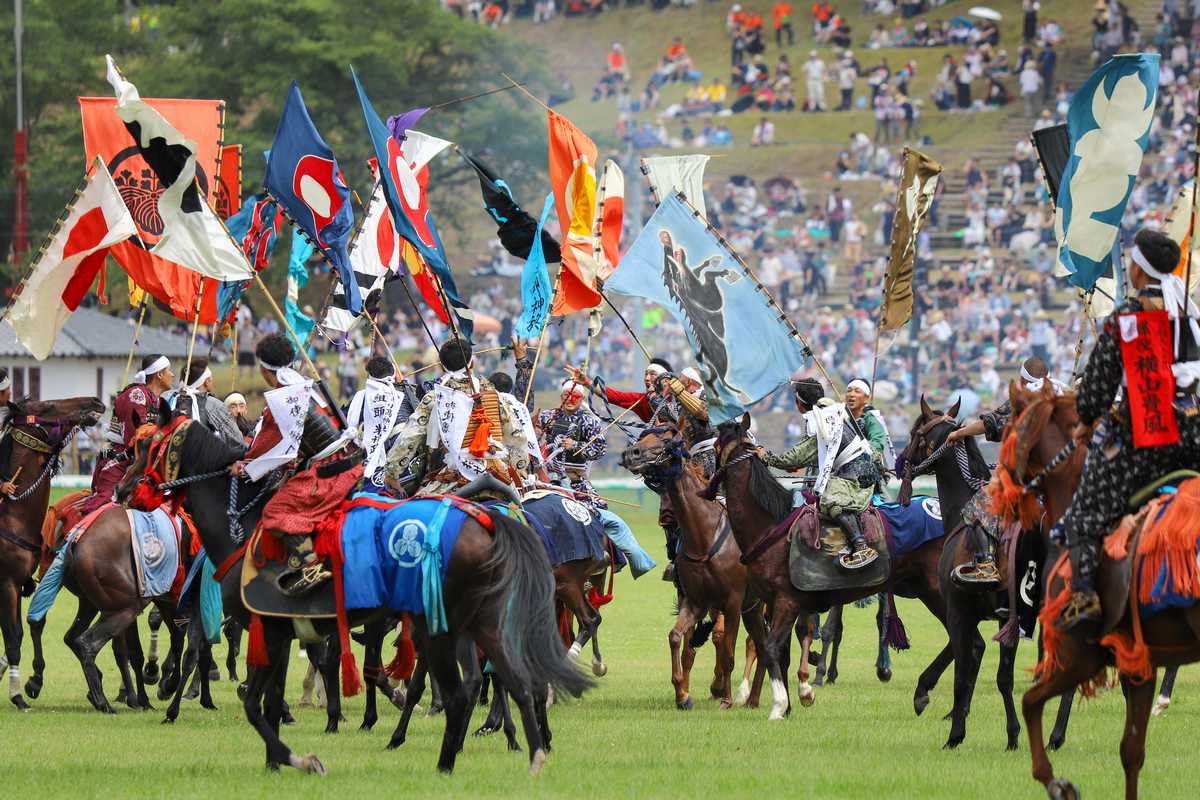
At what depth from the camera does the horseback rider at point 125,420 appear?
52.6ft

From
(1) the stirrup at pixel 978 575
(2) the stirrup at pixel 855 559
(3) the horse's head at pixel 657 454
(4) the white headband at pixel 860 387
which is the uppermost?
(4) the white headband at pixel 860 387

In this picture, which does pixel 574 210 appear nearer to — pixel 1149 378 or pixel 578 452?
pixel 578 452

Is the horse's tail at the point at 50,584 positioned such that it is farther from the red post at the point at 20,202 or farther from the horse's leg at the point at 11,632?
the red post at the point at 20,202

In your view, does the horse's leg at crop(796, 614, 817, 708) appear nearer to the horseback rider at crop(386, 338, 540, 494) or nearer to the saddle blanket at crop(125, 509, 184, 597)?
the horseback rider at crop(386, 338, 540, 494)

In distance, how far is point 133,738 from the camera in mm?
14227

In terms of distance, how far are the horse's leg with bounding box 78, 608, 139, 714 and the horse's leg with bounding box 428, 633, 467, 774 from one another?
443cm

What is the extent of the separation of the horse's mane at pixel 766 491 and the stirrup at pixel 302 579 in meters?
4.99

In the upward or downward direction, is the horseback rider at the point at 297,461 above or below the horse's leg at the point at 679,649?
above

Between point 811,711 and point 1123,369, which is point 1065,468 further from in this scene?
point 811,711

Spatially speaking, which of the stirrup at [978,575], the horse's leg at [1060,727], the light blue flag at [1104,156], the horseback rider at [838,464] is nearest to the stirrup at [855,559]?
the horseback rider at [838,464]

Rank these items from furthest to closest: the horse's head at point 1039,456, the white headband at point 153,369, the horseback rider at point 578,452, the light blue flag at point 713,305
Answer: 1. the horseback rider at point 578,452
2. the white headband at point 153,369
3. the light blue flag at point 713,305
4. the horse's head at point 1039,456

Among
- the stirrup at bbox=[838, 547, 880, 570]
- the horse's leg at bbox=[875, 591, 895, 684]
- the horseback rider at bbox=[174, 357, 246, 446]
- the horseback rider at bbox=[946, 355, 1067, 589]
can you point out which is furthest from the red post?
the horseback rider at bbox=[946, 355, 1067, 589]

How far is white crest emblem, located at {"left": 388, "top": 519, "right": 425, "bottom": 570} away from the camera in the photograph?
12086 mm

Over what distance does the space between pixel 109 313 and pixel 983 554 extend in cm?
4520
